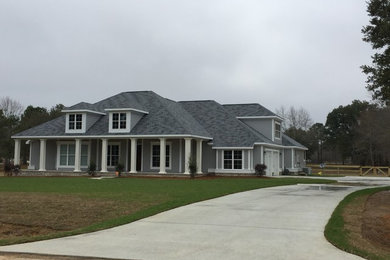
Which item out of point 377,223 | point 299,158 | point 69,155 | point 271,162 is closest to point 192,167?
point 271,162

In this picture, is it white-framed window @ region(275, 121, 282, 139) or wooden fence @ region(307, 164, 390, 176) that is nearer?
white-framed window @ region(275, 121, 282, 139)

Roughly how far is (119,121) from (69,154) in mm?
5660

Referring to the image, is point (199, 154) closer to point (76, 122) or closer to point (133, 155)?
point (133, 155)

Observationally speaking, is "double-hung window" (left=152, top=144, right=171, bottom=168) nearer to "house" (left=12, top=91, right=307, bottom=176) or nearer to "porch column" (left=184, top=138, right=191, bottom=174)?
"house" (left=12, top=91, right=307, bottom=176)

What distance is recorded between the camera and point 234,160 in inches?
1335

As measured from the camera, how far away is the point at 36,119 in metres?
56.3

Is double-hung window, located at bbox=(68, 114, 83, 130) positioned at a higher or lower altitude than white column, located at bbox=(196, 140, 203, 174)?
higher

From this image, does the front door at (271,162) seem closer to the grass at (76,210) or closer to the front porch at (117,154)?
the front porch at (117,154)

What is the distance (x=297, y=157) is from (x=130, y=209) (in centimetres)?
3540

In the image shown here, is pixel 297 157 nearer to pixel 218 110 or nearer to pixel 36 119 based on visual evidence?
pixel 218 110

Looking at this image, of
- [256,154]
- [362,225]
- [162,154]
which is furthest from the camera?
[256,154]

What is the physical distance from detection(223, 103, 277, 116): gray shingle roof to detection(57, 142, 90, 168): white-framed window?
531 inches

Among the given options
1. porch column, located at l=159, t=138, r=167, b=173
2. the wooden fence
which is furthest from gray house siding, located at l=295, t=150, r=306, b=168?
porch column, located at l=159, t=138, r=167, b=173

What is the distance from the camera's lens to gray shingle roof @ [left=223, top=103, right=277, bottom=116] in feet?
123
